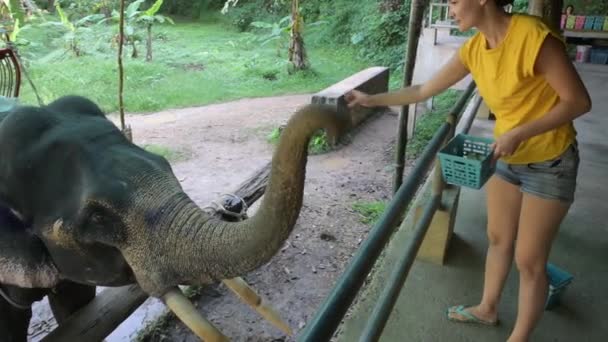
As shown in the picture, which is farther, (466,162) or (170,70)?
(170,70)

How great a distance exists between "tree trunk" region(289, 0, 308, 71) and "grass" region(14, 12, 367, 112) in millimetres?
317

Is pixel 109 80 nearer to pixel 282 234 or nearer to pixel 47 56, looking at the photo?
pixel 47 56

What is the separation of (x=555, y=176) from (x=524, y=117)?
25 cm

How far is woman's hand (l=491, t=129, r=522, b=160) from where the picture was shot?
175cm

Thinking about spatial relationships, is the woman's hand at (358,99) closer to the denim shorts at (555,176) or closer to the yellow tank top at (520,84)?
the yellow tank top at (520,84)

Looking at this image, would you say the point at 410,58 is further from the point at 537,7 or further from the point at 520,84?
the point at 520,84

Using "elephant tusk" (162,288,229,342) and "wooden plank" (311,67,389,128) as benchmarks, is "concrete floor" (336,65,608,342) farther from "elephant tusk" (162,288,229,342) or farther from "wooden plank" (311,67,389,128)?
"wooden plank" (311,67,389,128)

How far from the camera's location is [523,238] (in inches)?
80.4

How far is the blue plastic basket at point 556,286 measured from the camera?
8.62 feet

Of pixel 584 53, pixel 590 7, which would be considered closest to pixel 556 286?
pixel 584 53

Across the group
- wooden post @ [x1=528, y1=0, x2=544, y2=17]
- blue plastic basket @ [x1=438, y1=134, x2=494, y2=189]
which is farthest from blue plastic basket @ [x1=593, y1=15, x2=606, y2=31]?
blue plastic basket @ [x1=438, y1=134, x2=494, y2=189]

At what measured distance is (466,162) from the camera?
1.92 metres

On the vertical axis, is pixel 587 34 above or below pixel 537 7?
below

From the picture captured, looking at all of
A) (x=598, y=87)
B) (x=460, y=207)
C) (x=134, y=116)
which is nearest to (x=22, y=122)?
(x=460, y=207)
